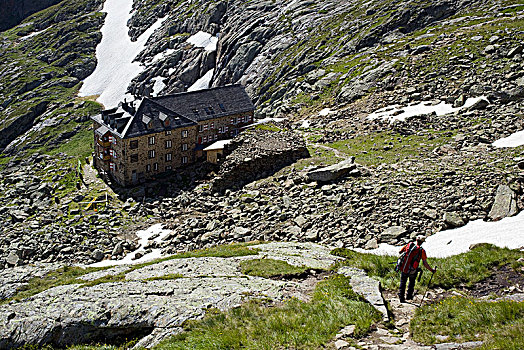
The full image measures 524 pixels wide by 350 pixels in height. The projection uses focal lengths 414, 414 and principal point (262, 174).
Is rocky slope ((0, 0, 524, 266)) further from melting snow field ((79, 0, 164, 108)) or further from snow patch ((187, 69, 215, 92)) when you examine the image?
melting snow field ((79, 0, 164, 108))

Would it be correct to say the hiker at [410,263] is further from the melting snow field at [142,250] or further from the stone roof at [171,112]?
the stone roof at [171,112]

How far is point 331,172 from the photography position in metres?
46.8

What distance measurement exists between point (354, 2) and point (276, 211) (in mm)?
101026

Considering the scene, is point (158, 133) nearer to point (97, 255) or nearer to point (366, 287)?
point (97, 255)

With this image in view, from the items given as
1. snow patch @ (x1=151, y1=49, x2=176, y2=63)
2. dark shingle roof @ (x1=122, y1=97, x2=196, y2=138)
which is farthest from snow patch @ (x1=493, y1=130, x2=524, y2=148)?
snow patch @ (x1=151, y1=49, x2=176, y2=63)

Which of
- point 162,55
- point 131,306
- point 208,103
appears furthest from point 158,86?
point 131,306

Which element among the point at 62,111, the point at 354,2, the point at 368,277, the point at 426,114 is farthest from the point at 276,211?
the point at 62,111

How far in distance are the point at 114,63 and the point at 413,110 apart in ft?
419

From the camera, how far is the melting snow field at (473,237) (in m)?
27.0

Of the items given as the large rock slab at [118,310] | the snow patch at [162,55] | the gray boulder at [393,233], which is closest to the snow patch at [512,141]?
the gray boulder at [393,233]

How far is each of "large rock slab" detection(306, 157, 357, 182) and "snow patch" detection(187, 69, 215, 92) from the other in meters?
82.5

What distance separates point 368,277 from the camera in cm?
2278

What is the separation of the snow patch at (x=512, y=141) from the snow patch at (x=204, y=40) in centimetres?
10379

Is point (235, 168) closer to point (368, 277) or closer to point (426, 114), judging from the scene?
point (426, 114)
